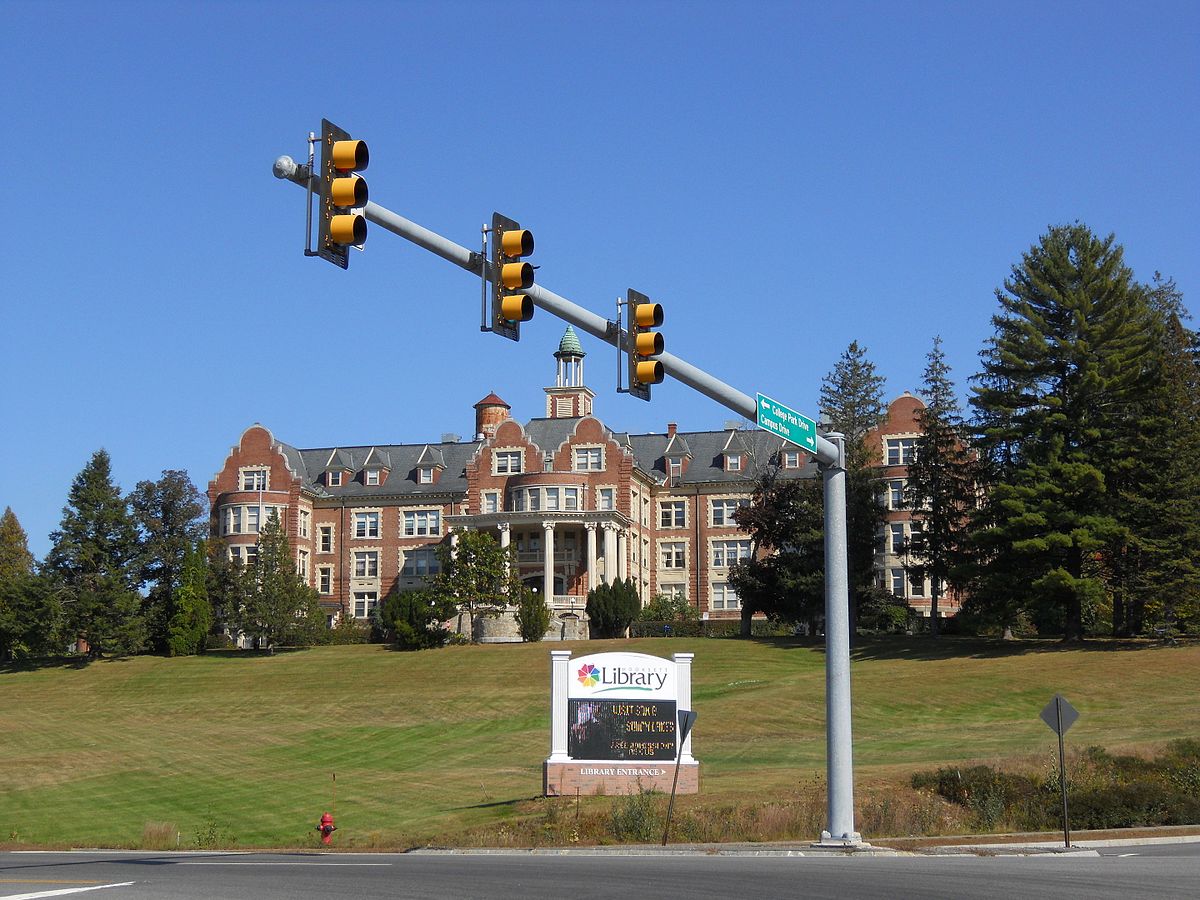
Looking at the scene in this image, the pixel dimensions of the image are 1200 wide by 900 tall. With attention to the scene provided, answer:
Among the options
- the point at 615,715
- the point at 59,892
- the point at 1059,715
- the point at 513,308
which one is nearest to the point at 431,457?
the point at 615,715

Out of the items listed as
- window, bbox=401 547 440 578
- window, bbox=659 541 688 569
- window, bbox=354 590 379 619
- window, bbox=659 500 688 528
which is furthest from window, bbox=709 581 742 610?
window, bbox=354 590 379 619

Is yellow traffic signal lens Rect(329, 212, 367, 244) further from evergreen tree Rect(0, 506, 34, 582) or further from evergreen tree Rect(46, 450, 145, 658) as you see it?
evergreen tree Rect(0, 506, 34, 582)

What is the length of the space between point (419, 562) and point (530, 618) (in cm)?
2073

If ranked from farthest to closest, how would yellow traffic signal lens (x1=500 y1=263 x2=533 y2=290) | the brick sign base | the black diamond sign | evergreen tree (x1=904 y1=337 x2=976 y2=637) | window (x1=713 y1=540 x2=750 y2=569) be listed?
window (x1=713 y1=540 x2=750 y2=569) < evergreen tree (x1=904 y1=337 x2=976 y2=637) < the brick sign base < the black diamond sign < yellow traffic signal lens (x1=500 y1=263 x2=533 y2=290)

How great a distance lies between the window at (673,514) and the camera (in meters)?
94.1

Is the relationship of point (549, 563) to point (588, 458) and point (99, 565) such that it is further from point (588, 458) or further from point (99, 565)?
point (99, 565)

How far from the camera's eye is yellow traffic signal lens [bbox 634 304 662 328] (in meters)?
15.4

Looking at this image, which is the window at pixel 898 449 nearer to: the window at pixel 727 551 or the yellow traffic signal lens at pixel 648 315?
the window at pixel 727 551

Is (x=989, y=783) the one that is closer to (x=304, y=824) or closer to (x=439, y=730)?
(x=304, y=824)

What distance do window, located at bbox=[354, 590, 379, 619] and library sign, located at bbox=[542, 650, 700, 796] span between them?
64082 mm

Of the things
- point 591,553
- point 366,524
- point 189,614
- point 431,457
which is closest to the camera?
point 189,614

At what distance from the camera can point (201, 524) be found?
8869cm

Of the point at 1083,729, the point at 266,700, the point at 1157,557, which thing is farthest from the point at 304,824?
the point at 1157,557

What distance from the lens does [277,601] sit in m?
76.6
